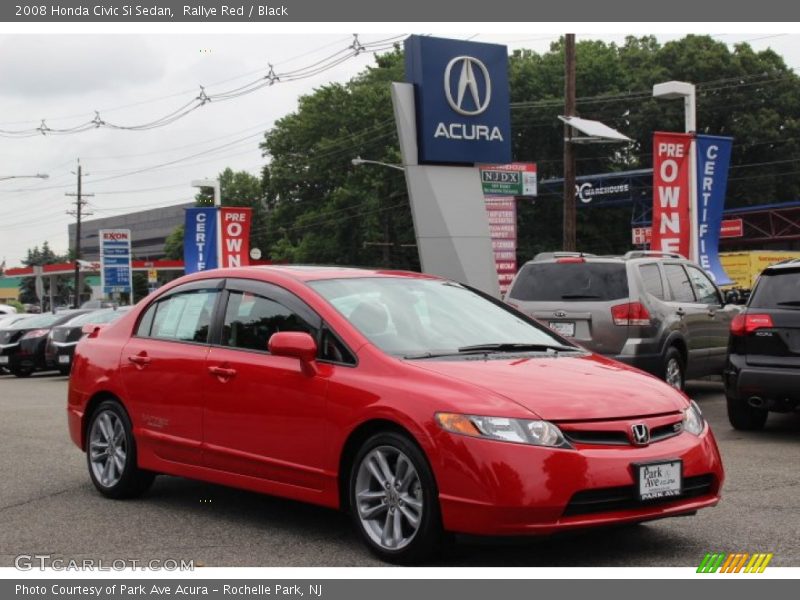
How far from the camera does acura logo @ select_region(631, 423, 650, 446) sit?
5.60 meters

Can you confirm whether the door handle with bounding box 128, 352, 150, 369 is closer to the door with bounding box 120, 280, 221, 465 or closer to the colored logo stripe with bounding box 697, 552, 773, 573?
the door with bounding box 120, 280, 221, 465

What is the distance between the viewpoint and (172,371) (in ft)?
24.0

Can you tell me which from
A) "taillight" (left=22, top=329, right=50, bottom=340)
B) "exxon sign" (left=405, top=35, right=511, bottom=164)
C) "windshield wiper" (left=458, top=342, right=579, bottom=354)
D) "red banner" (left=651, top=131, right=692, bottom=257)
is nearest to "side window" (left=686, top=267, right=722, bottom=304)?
"exxon sign" (left=405, top=35, right=511, bottom=164)

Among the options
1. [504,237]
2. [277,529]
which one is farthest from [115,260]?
[277,529]

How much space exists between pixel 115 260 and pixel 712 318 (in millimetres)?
36575

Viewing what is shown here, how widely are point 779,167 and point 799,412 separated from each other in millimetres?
49895

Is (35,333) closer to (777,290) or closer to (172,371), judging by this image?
(777,290)

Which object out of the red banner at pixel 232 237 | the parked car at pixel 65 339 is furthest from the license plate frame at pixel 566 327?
the red banner at pixel 232 237

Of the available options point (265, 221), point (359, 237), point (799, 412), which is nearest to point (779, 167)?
point (359, 237)

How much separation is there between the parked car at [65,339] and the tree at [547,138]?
37562mm

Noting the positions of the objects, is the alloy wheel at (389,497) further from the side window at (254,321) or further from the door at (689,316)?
the door at (689,316)

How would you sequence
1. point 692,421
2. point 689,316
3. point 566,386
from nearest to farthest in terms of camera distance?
point 566,386
point 692,421
point 689,316

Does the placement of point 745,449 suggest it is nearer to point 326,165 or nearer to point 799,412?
point 799,412

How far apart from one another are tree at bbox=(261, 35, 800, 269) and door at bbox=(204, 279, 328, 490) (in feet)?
179
